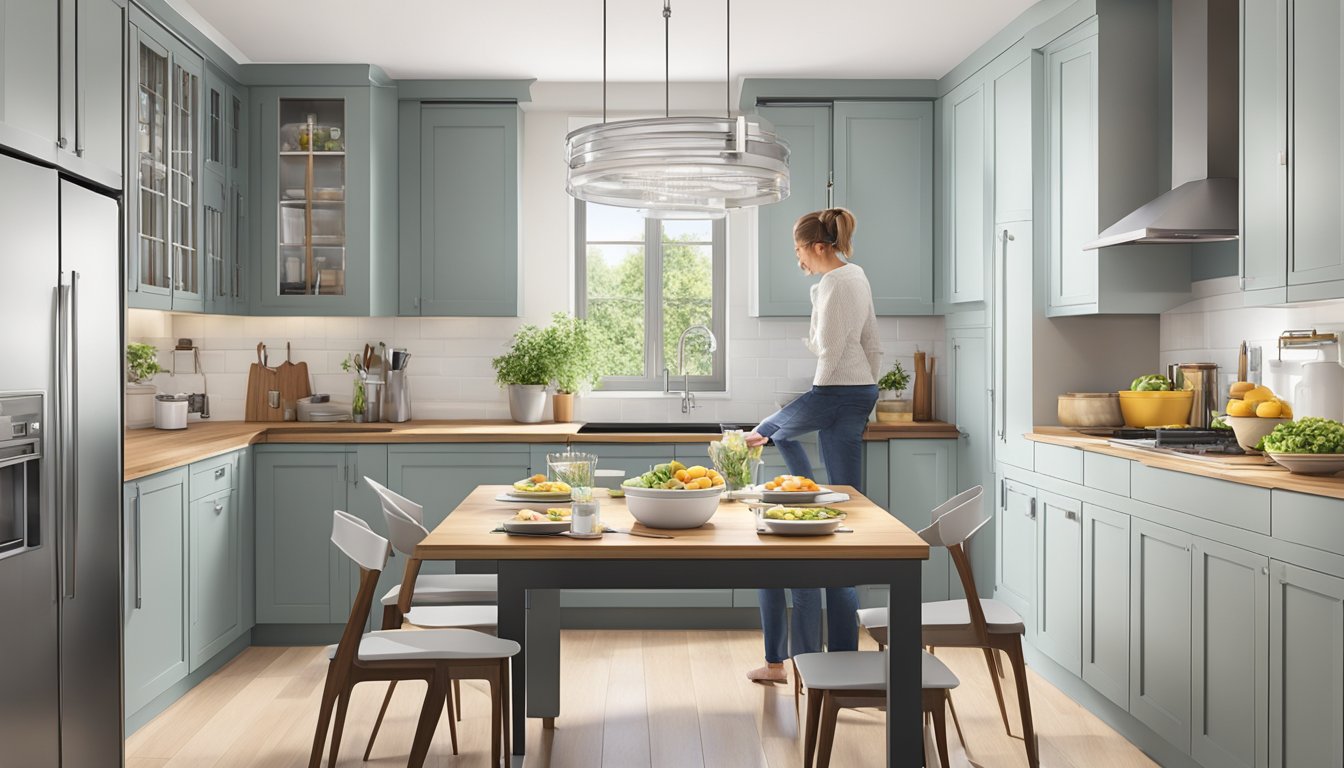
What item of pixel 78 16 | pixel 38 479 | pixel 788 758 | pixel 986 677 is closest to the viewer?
pixel 38 479

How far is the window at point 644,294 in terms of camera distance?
221 inches

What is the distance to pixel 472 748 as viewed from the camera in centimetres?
342

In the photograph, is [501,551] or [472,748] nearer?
[501,551]

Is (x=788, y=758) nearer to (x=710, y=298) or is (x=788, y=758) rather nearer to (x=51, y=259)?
(x=51, y=259)

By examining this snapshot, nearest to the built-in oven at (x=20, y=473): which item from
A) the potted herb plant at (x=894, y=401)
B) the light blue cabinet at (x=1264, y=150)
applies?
the light blue cabinet at (x=1264, y=150)

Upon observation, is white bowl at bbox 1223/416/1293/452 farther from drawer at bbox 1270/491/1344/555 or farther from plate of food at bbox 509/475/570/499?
plate of food at bbox 509/475/570/499

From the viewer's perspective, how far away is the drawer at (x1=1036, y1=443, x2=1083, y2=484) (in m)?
3.74

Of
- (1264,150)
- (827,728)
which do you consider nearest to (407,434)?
(827,728)

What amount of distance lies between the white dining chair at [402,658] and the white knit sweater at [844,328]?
1.72 meters

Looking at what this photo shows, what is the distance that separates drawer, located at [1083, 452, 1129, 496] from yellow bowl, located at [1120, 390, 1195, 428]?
0.39 meters

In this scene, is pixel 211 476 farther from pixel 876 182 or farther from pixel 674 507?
pixel 876 182

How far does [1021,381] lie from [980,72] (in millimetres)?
1427

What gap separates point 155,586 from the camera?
365cm

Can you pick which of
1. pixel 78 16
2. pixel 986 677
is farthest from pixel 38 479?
pixel 986 677
